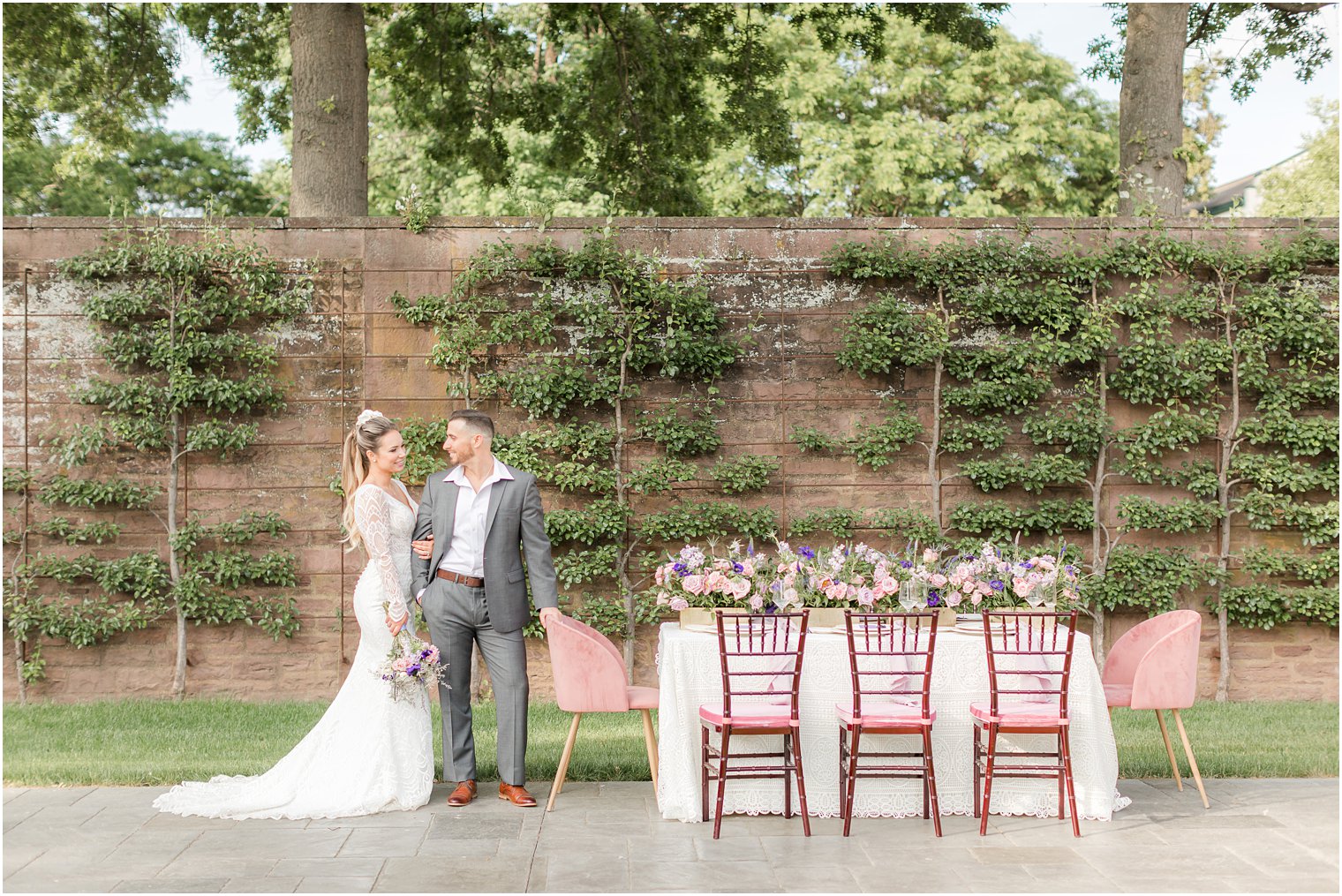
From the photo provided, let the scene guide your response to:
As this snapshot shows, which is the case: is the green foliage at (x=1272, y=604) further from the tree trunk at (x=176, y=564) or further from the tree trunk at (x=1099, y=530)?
the tree trunk at (x=176, y=564)

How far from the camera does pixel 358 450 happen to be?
5.69 m

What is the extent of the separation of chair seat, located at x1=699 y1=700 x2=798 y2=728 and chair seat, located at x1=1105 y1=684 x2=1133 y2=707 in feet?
5.23

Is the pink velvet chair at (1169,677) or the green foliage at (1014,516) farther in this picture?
the green foliage at (1014,516)

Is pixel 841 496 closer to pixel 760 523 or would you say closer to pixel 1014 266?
pixel 760 523

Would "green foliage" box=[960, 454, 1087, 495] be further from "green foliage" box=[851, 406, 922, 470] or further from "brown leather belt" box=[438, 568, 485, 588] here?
"brown leather belt" box=[438, 568, 485, 588]

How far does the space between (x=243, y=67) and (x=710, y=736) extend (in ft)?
32.0

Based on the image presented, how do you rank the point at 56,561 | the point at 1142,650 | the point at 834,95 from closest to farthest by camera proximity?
the point at 1142,650 → the point at 56,561 → the point at 834,95

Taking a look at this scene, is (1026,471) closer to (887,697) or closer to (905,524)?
(905,524)

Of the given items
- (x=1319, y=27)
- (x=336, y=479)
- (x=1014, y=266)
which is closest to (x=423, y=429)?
(x=336, y=479)

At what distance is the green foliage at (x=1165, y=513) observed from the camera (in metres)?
8.86

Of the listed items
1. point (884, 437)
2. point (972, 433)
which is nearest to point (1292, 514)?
point (972, 433)

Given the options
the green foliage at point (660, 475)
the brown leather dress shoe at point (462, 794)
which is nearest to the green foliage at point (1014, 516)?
the green foliage at point (660, 475)

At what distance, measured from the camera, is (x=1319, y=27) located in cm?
1100

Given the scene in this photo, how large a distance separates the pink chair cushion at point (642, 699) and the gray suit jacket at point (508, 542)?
557 mm
